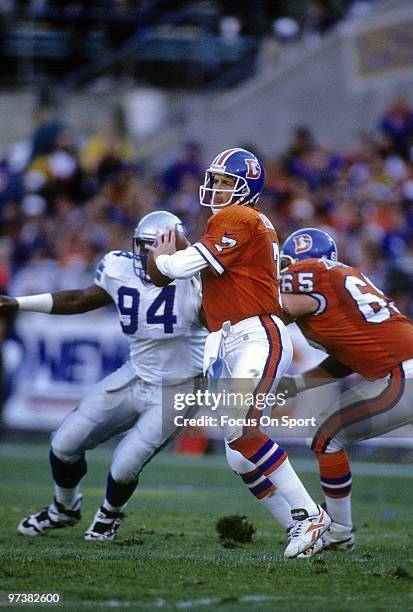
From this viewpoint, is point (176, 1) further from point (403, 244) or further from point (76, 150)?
point (403, 244)

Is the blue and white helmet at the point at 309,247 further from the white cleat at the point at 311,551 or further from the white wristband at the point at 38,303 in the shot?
the white cleat at the point at 311,551

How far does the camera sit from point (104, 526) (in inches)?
Result: 250

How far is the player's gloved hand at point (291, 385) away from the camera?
657 cm

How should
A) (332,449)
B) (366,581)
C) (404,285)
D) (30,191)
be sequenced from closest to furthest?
(366,581)
(332,449)
(404,285)
(30,191)

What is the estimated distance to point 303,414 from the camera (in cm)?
1050

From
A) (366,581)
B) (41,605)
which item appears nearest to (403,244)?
(366,581)

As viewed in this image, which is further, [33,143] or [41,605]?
[33,143]

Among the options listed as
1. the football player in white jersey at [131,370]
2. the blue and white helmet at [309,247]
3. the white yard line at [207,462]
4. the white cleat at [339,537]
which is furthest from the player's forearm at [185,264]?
the white yard line at [207,462]

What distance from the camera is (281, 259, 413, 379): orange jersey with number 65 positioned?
6.17 m

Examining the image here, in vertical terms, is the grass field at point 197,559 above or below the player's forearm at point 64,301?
below

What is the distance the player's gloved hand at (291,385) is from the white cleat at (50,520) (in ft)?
4.19

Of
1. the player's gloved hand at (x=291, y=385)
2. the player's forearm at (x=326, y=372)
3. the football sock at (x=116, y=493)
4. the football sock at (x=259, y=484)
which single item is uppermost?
the player's forearm at (x=326, y=372)

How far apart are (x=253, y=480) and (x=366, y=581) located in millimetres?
967

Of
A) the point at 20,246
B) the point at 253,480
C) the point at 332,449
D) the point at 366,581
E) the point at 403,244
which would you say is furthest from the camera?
the point at 20,246
